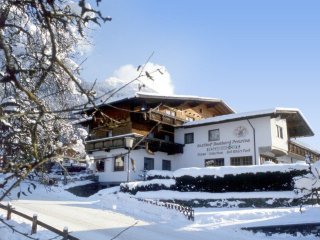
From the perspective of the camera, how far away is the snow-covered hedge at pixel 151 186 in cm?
2722

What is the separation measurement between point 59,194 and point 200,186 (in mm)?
11702

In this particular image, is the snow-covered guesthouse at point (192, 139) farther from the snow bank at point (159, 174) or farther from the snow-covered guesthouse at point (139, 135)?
the snow bank at point (159, 174)

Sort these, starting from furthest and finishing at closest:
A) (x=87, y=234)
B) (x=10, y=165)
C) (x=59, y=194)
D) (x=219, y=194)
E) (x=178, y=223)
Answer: (x=59, y=194) < (x=219, y=194) < (x=178, y=223) < (x=87, y=234) < (x=10, y=165)

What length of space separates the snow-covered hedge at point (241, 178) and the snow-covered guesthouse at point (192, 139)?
4.77 metres

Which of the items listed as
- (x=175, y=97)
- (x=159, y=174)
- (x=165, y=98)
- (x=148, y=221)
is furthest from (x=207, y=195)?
(x=175, y=97)

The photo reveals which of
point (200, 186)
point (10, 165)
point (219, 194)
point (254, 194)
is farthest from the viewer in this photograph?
point (200, 186)

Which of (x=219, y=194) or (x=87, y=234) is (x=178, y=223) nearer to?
(x=87, y=234)

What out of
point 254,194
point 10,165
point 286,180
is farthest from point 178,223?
point 10,165

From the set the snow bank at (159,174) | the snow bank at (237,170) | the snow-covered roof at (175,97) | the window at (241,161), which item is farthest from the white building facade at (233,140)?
the snow bank at (237,170)

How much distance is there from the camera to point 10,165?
6.33 feet

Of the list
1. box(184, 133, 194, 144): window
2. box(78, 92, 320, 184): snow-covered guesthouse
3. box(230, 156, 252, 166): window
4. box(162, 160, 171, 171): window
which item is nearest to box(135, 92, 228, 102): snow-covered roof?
box(78, 92, 320, 184): snow-covered guesthouse

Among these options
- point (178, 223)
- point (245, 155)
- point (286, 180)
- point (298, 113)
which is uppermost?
point (298, 113)

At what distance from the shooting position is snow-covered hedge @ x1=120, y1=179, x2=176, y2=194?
27.2 metres

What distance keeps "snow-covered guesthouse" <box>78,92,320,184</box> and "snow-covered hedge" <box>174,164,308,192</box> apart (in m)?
4.77
